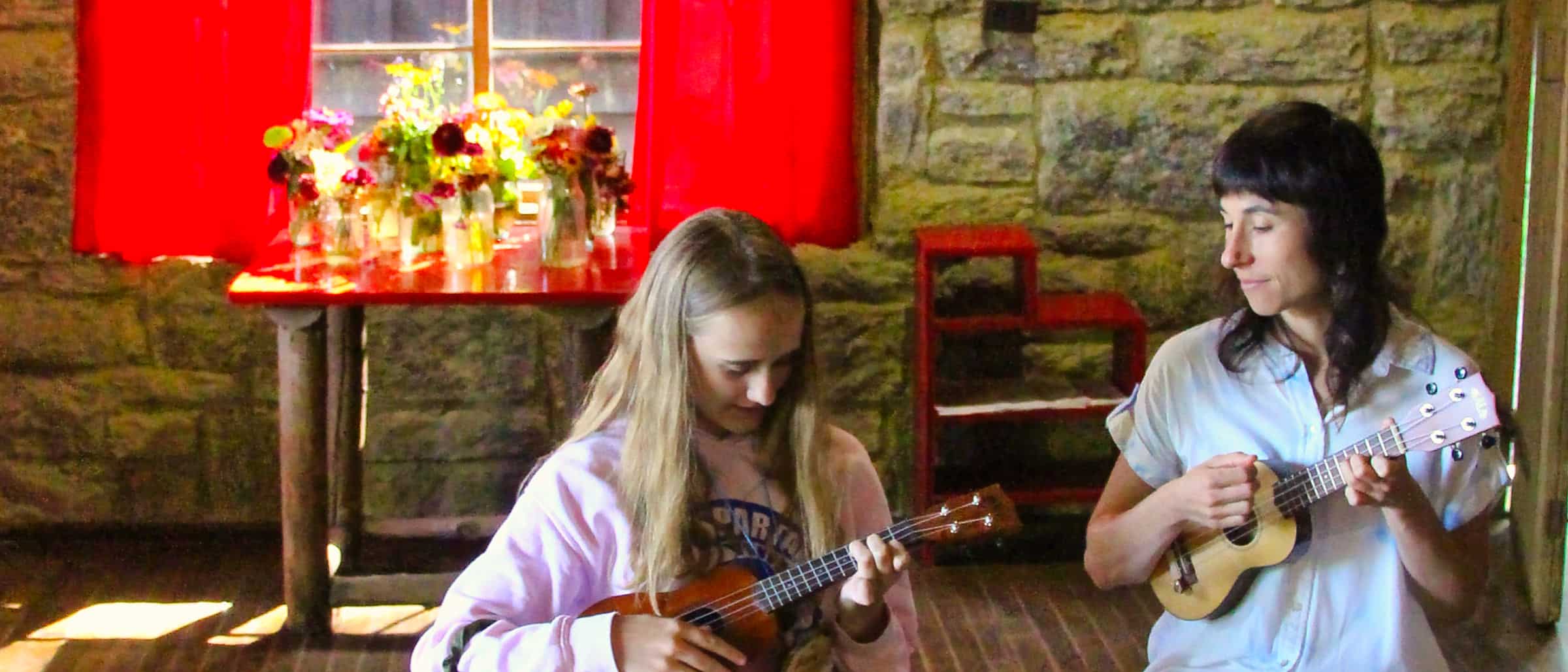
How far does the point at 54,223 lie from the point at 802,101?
1629mm

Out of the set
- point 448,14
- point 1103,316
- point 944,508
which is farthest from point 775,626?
point 448,14

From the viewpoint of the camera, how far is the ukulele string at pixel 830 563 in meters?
1.71

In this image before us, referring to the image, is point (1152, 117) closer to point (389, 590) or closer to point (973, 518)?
point (389, 590)

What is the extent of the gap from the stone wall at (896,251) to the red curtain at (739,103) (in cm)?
14

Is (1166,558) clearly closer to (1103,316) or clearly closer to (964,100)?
(1103,316)

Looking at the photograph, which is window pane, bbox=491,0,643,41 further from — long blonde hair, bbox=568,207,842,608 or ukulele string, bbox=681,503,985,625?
ukulele string, bbox=681,503,985,625

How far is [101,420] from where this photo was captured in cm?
370

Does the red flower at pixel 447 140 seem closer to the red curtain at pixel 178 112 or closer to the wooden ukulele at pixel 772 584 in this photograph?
the red curtain at pixel 178 112

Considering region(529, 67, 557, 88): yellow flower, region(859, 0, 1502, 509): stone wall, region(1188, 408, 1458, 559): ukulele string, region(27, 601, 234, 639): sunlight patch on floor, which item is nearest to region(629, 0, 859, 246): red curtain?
region(859, 0, 1502, 509): stone wall

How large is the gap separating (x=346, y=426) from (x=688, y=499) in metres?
1.81

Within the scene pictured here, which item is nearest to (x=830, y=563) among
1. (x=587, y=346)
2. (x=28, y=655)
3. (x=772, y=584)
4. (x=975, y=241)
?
(x=772, y=584)

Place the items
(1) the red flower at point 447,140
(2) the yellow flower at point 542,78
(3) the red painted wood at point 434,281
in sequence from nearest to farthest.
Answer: (3) the red painted wood at point 434,281 < (1) the red flower at point 447,140 < (2) the yellow flower at point 542,78

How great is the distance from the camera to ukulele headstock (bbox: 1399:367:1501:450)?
167 cm

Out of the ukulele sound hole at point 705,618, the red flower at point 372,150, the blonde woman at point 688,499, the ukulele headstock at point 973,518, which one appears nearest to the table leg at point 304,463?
the red flower at point 372,150
